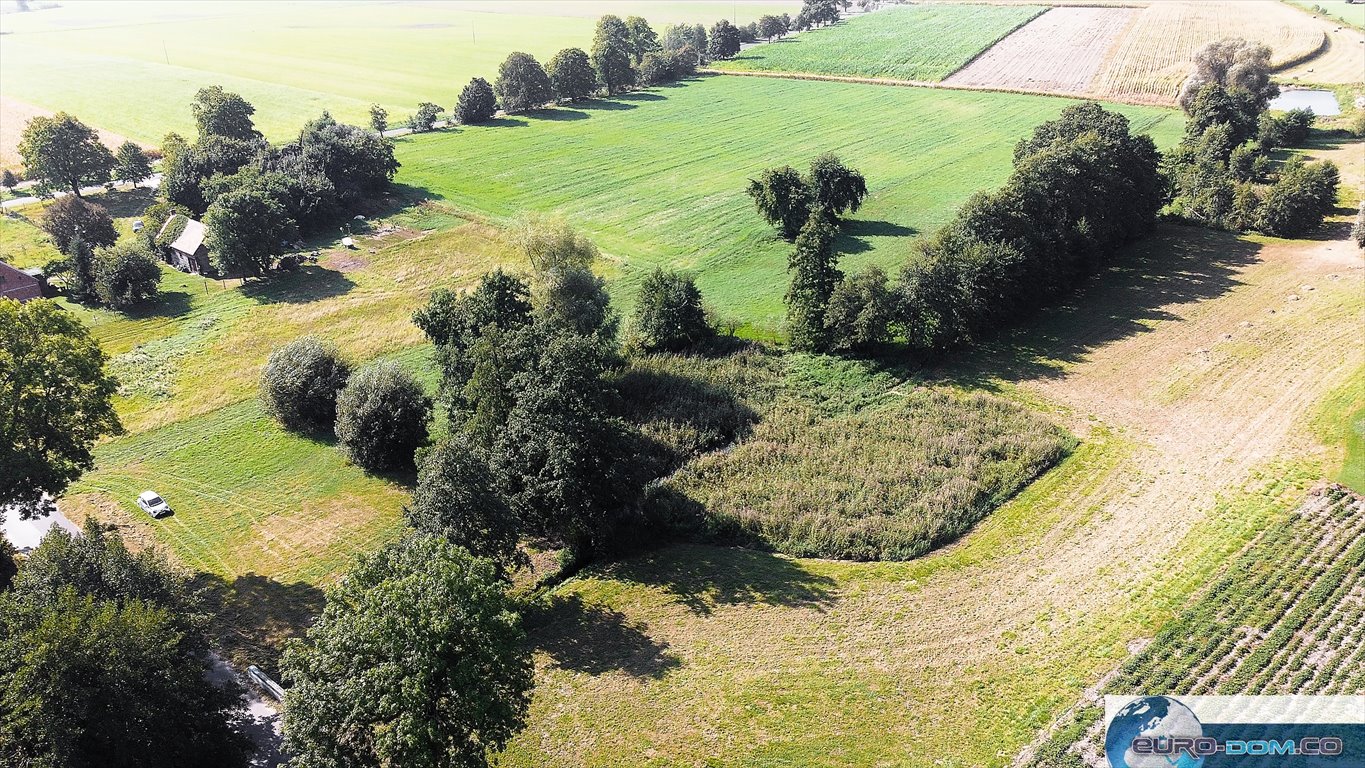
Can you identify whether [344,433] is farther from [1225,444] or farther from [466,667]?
[1225,444]

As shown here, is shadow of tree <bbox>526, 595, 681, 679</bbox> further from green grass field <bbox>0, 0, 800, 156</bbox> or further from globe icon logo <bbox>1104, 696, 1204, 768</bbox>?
green grass field <bbox>0, 0, 800, 156</bbox>

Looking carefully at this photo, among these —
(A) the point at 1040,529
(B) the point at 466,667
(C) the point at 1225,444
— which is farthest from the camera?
(C) the point at 1225,444

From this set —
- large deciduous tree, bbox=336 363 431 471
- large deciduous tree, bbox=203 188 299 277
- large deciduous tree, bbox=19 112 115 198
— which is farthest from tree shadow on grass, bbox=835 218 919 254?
large deciduous tree, bbox=19 112 115 198

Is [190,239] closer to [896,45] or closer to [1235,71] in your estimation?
[1235,71]

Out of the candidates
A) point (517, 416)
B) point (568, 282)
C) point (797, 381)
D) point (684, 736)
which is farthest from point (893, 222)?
point (684, 736)

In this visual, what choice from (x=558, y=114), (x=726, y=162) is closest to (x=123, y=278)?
(x=726, y=162)

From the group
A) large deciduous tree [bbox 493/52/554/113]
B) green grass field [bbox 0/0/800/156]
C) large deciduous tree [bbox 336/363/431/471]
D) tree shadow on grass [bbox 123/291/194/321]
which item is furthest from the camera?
green grass field [bbox 0/0/800/156]

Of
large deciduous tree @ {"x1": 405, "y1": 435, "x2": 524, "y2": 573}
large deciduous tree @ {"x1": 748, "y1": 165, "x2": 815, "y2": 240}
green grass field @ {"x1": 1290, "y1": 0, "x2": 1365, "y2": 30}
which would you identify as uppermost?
green grass field @ {"x1": 1290, "y1": 0, "x2": 1365, "y2": 30}

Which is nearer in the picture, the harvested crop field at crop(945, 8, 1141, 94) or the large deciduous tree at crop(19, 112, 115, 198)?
the large deciduous tree at crop(19, 112, 115, 198)
